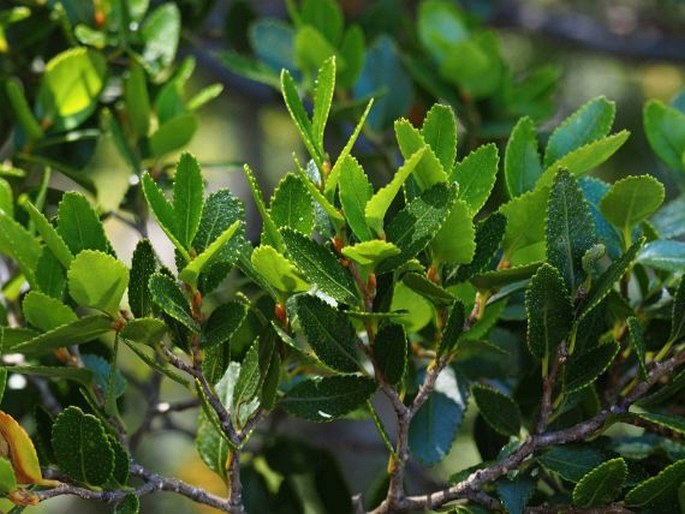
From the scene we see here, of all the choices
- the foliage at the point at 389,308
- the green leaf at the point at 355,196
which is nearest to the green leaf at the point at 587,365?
the foliage at the point at 389,308

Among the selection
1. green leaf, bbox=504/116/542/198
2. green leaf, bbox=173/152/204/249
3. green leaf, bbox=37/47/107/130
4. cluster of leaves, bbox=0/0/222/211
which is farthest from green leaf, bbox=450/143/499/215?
green leaf, bbox=37/47/107/130

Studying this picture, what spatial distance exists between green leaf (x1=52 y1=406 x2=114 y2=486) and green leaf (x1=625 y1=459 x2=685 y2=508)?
42 cm

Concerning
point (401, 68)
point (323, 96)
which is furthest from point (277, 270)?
point (401, 68)

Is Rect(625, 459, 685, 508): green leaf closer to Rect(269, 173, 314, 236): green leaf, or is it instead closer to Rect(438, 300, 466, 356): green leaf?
Rect(438, 300, 466, 356): green leaf

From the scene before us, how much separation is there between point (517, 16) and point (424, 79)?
3.43 ft

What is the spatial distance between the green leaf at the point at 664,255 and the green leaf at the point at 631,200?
0.04m

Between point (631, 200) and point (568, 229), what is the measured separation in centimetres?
9

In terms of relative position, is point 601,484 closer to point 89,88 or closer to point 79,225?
point 79,225

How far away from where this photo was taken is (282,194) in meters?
0.90

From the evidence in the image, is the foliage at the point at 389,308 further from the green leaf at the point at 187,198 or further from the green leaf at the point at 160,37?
the green leaf at the point at 160,37

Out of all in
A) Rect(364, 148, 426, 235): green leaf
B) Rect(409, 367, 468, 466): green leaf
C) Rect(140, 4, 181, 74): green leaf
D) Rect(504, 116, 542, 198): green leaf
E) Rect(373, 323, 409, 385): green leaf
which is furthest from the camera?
Rect(140, 4, 181, 74): green leaf

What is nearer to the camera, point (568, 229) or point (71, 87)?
point (568, 229)

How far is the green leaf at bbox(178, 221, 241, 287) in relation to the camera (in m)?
0.82

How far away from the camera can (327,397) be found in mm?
939
